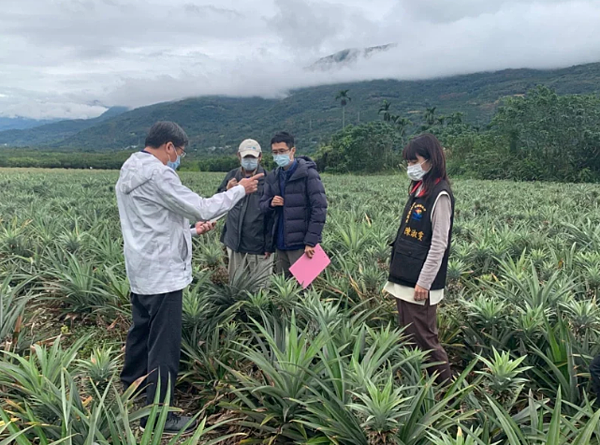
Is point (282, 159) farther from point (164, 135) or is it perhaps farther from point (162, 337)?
point (162, 337)

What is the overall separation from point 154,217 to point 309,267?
1695 mm

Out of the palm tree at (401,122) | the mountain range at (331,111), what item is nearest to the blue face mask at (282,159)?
the palm tree at (401,122)

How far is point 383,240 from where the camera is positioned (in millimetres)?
5398

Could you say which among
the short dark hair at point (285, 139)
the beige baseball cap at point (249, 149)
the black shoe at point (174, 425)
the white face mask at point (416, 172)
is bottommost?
the black shoe at point (174, 425)

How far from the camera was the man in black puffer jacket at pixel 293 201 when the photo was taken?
3.98 meters

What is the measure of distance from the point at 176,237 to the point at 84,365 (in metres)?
0.90

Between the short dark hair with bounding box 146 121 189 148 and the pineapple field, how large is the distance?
1239 mm

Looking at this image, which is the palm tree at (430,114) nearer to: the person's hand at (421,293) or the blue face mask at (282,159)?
the blue face mask at (282,159)

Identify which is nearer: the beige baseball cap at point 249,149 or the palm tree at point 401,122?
the beige baseball cap at point 249,149

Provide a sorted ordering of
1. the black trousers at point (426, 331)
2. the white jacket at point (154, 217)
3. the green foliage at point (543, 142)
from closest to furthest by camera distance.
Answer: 1. the white jacket at point (154, 217)
2. the black trousers at point (426, 331)
3. the green foliage at point (543, 142)

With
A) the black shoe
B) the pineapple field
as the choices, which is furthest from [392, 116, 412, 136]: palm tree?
the black shoe

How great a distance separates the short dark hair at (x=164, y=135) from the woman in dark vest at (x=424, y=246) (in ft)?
4.74

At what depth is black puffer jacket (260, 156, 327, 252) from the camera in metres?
4.00

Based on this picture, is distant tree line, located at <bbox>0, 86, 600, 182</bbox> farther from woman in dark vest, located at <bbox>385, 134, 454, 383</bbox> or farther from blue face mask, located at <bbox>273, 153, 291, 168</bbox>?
woman in dark vest, located at <bbox>385, 134, 454, 383</bbox>
